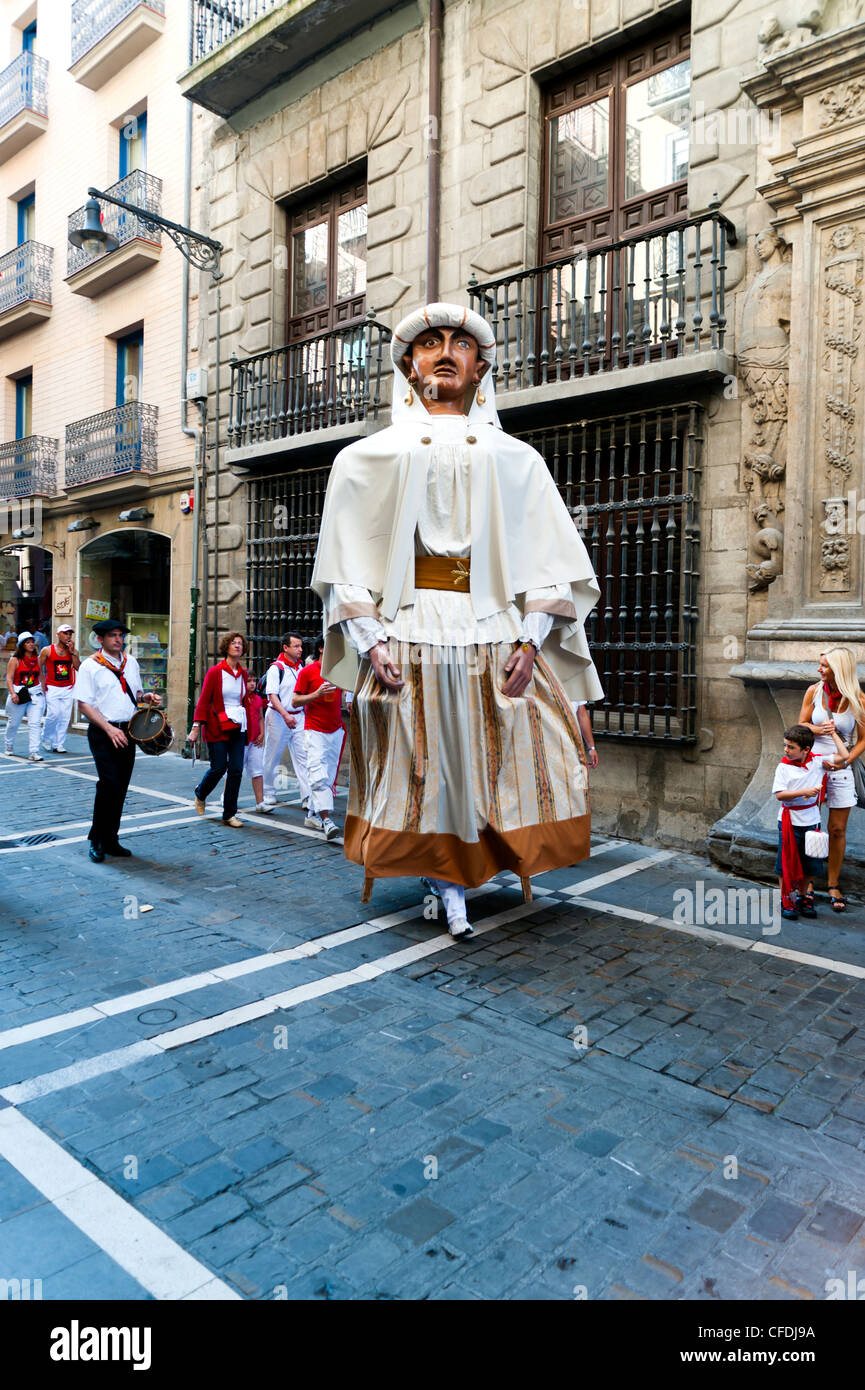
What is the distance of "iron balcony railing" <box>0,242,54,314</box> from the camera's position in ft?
54.6

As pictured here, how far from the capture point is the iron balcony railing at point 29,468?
16.6 m

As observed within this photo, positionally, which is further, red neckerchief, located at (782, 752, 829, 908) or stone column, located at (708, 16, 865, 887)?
stone column, located at (708, 16, 865, 887)

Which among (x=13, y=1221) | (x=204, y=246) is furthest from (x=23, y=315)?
(x=13, y=1221)

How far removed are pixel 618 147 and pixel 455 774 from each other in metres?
6.48

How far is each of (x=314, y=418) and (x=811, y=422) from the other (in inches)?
240

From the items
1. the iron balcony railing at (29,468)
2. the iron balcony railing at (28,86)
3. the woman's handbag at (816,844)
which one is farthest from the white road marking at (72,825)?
the iron balcony railing at (28,86)

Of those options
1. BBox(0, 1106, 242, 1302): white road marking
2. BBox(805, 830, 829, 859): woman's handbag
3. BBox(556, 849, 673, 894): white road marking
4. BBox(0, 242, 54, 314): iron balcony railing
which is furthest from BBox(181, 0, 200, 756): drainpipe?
BBox(0, 1106, 242, 1302): white road marking

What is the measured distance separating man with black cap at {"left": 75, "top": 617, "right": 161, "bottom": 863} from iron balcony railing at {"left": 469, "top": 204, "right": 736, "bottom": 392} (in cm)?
434

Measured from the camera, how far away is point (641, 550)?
746cm

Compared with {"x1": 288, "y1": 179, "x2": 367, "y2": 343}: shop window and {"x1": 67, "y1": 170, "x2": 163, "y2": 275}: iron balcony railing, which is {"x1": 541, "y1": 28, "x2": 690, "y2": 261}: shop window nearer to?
{"x1": 288, "y1": 179, "x2": 367, "y2": 343}: shop window

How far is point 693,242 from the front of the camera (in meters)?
7.45

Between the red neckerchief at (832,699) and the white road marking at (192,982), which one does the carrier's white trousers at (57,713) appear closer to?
the white road marking at (192,982)

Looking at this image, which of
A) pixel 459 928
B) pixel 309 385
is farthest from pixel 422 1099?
pixel 309 385
